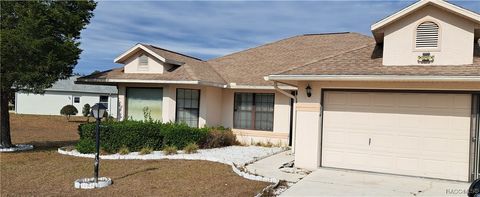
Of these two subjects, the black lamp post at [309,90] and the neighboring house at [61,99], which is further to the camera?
the neighboring house at [61,99]

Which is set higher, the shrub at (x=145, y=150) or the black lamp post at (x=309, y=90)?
the black lamp post at (x=309, y=90)

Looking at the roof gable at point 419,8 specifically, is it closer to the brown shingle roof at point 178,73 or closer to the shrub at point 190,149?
the shrub at point 190,149

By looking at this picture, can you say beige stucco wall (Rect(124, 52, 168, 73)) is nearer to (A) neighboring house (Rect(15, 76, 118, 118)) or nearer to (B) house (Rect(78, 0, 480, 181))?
(B) house (Rect(78, 0, 480, 181))

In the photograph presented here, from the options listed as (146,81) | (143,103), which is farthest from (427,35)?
(143,103)

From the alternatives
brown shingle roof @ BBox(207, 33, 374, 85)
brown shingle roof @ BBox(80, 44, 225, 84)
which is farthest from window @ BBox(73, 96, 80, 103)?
brown shingle roof @ BBox(80, 44, 225, 84)

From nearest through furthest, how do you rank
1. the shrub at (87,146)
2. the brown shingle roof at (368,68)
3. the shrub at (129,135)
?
the brown shingle roof at (368,68)
the shrub at (87,146)
the shrub at (129,135)

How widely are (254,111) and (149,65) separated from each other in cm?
468

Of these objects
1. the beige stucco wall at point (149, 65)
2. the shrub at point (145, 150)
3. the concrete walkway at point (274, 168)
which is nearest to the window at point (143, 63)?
the beige stucco wall at point (149, 65)

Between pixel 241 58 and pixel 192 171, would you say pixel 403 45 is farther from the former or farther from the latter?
pixel 241 58

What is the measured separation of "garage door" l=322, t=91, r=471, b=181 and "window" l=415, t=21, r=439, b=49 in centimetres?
127

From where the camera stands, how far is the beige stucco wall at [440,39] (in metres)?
9.84

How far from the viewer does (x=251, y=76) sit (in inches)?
695

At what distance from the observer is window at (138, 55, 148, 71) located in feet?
55.2

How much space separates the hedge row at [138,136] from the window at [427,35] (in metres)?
8.10
